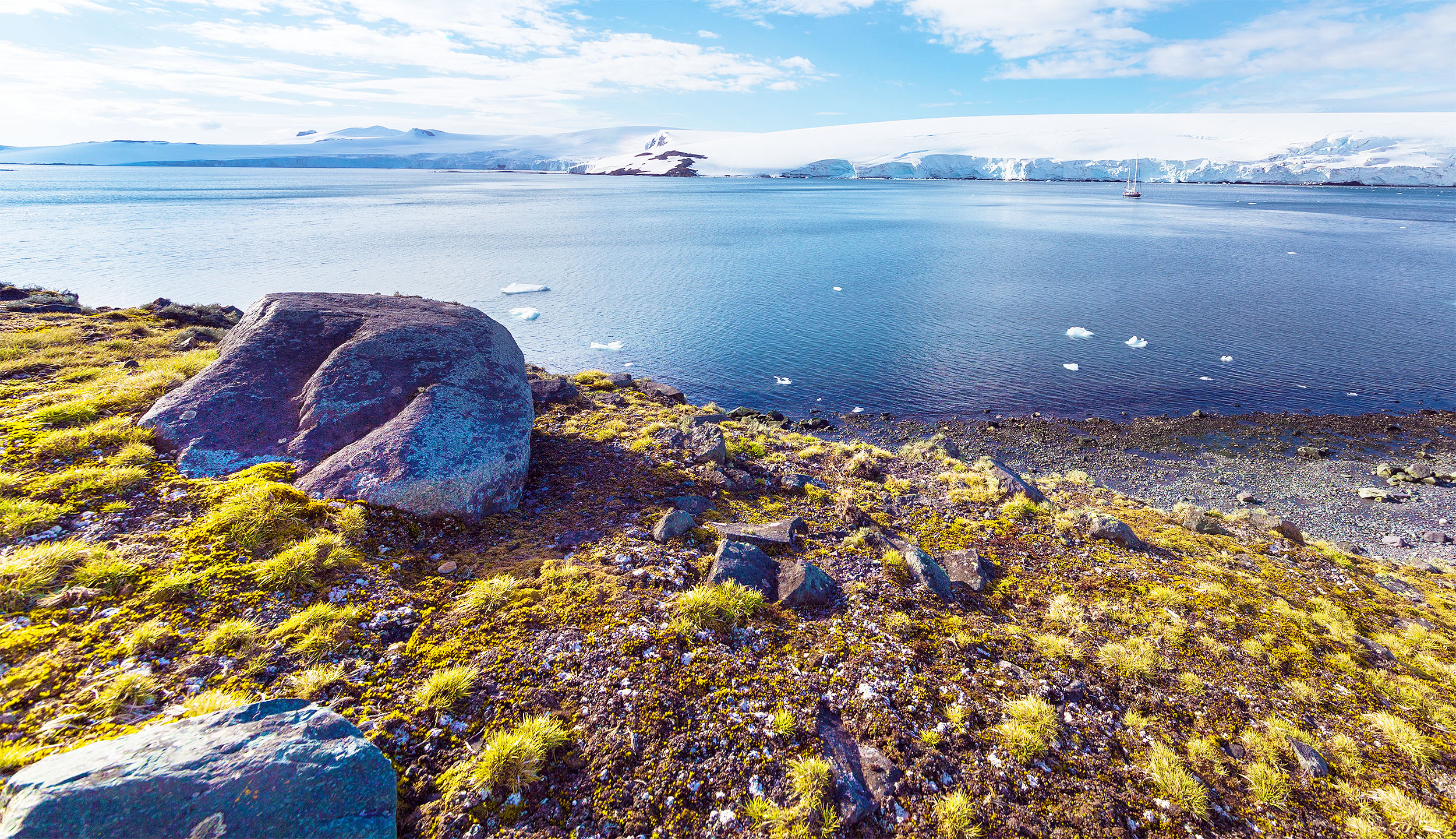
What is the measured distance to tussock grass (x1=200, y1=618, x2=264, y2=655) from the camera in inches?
203

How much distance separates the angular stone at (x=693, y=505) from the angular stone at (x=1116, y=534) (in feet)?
24.4

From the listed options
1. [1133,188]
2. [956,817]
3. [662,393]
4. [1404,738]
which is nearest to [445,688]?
[956,817]

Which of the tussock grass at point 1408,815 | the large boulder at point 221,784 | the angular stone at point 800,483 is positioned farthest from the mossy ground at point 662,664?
the angular stone at point 800,483

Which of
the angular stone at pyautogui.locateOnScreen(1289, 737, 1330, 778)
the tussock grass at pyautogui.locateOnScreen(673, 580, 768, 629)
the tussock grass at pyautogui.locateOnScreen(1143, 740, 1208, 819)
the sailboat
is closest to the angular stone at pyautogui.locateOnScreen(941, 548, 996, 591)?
the tussock grass at pyautogui.locateOnScreen(1143, 740, 1208, 819)

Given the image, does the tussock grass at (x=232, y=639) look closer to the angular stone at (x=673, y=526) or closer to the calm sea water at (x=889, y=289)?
the angular stone at (x=673, y=526)

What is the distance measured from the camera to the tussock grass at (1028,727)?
5.53 meters

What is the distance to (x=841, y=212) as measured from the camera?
4149 inches

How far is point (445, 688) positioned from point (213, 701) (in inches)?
67.1

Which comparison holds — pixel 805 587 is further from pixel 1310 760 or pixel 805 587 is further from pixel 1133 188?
pixel 1133 188

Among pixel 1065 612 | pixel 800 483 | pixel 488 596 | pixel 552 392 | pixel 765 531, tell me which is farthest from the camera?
pixel 552 392

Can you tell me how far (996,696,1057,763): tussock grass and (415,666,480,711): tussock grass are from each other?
5250mm

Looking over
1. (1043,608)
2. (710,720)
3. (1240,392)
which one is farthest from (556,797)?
(1240,392)

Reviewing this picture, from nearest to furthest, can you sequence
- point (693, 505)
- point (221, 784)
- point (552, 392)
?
point (221, 784) → point (693, 505) → point (552, 392)

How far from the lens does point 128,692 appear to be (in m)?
4.54
